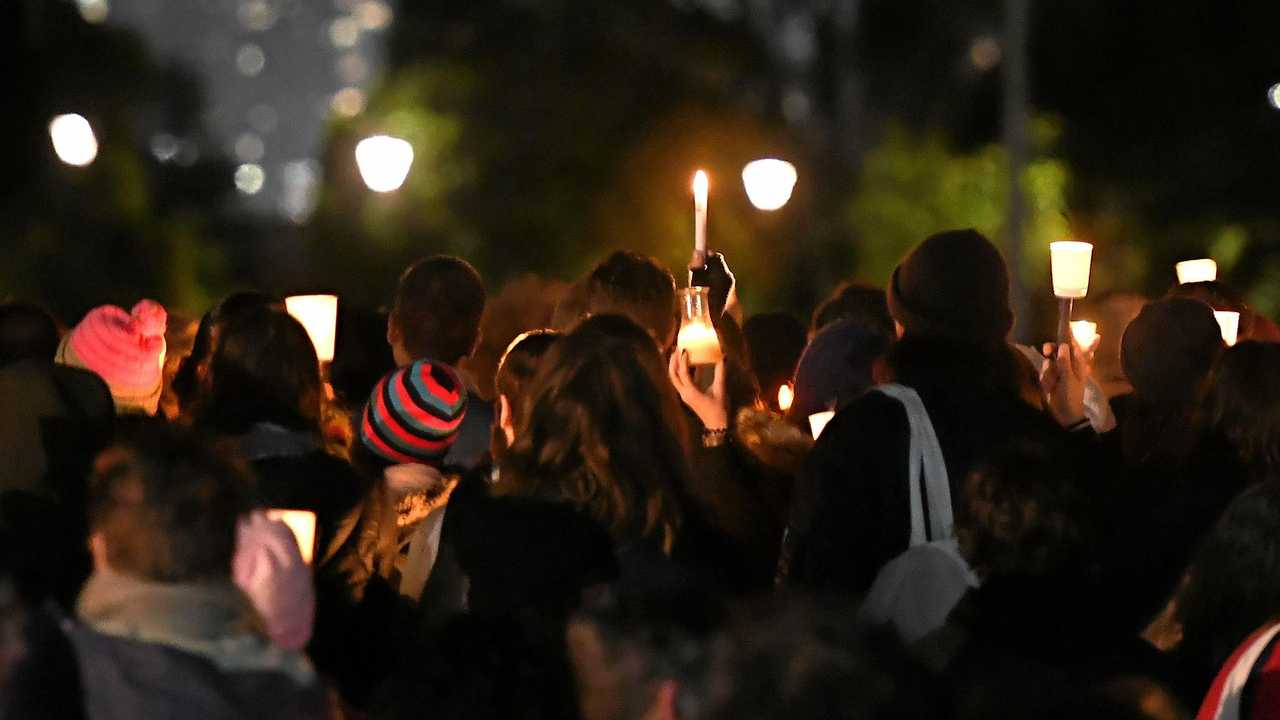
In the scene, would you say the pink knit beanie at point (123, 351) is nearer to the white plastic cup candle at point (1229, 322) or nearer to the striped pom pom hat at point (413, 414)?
the striped pom pom hat at point (413, 414)

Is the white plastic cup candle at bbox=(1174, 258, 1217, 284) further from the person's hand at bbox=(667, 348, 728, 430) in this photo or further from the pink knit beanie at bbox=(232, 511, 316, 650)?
the pink knit beanie at bbox=(232, 511, 316, 650)

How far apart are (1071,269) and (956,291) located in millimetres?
2083

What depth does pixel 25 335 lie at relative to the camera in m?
6.61

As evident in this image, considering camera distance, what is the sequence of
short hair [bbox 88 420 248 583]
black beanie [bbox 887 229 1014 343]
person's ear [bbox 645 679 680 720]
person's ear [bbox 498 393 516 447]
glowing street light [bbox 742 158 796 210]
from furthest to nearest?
glowing street light [bbox 742 158 796 210] < person's ear [bbox 498 393 516 447] < black beanie [bbox 887 229 1014 343] < short hair [bbox 88 420 248 583] < person's ear [bbox 645 679 680 720]

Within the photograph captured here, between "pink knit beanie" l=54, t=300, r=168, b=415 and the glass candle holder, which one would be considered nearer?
the glass candle holder

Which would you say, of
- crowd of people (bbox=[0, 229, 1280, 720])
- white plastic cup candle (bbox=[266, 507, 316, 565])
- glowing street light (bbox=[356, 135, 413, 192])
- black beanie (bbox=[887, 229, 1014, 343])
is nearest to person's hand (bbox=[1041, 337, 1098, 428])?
crowd of people (bbox=[0, 229, 1280, 720])

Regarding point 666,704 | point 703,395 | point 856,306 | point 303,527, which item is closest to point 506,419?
point 303,527

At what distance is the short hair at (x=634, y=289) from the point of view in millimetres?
6031

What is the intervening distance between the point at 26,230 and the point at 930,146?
18227 millimetres

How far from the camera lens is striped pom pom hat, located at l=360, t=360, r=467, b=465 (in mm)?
5469

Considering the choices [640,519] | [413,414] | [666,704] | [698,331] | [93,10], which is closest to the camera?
[666,704]

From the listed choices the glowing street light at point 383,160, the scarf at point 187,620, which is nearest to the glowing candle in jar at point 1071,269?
the scarf at point 187,620

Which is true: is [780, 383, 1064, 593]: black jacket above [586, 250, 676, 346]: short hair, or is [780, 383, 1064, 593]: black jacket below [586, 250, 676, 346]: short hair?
below

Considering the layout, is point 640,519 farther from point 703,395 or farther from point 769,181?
point 769,181
